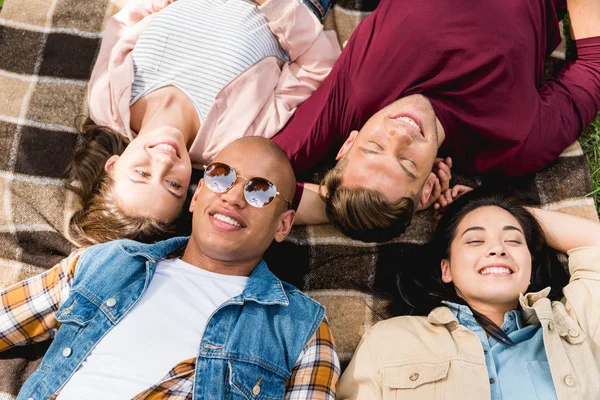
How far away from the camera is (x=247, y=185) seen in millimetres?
3074

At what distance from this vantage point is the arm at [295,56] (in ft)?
12.7

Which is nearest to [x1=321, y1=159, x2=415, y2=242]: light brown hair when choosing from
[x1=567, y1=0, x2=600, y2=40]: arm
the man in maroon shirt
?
the man in maroon shirt

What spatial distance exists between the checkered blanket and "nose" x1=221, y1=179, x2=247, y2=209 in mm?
837

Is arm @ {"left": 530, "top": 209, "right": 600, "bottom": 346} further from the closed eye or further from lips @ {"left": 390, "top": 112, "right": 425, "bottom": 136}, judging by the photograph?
the closed eye

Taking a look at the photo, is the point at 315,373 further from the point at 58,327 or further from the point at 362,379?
the point at 58,327

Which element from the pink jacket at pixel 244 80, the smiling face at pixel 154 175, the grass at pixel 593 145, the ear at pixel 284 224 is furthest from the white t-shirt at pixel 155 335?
the grass at pixel 593 145

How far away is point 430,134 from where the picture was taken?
3508mm

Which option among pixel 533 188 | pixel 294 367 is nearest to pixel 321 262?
pixel 294 367

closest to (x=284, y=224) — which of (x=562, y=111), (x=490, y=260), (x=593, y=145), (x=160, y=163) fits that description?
(x=160, y=163)

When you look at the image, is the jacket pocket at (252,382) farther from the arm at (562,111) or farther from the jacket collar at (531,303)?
the arm at (562,111)

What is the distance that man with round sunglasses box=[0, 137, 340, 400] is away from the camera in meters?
2.94

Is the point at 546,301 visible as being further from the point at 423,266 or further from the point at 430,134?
the point at 430,134

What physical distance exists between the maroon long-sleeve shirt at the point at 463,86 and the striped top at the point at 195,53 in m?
0.52

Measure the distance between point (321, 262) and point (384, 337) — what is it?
0.74m
